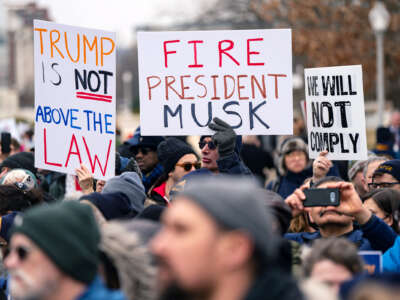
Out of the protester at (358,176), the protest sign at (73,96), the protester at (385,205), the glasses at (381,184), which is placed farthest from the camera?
the protester at (358,176)

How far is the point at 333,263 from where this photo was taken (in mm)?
3623

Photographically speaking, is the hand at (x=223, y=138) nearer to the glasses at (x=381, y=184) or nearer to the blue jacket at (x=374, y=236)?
the blue jacket at (x=374, y=236)

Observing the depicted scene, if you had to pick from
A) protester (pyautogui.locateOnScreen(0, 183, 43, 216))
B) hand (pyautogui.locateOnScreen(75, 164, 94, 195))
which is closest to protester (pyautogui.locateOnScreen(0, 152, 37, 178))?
hand (pyautogui.locateOnScreen(75, 164, 94, 195))

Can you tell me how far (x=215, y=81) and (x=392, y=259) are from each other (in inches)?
90.5

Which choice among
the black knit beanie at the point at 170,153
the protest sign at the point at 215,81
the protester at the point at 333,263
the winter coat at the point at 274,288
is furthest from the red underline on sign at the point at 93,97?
the winter coat at the point at 274,288

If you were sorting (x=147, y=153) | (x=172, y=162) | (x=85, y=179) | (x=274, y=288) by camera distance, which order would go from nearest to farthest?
(x=274, y=288)
(x=85, y=179)
(x=172, y=162)
(x=147, y=153)

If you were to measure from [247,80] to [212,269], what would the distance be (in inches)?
151

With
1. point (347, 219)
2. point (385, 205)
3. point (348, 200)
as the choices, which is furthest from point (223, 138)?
point (348, 200)

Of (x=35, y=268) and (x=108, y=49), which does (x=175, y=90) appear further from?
(x=35, y=268)

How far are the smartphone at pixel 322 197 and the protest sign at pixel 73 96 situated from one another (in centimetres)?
207

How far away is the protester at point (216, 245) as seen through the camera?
2748mm

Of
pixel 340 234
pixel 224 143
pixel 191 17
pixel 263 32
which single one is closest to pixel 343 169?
pixel 263 32

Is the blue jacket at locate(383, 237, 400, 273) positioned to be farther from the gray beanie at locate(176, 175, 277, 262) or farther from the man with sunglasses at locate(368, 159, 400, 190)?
the gray beanie at locate(176, 175, 277, 262)

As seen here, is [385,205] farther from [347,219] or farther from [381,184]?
[381,184]
